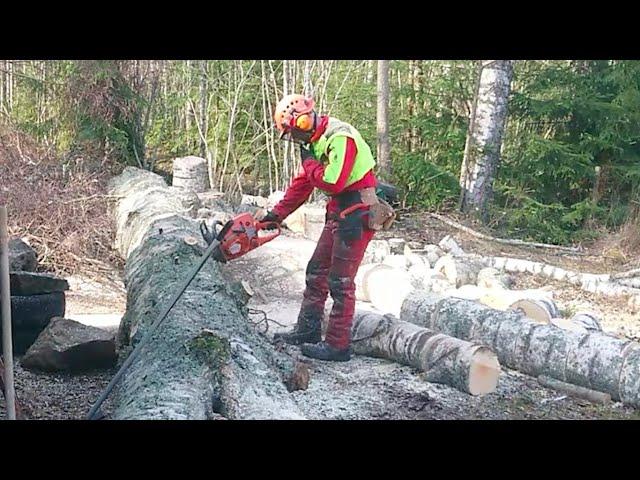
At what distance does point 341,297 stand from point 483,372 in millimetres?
780

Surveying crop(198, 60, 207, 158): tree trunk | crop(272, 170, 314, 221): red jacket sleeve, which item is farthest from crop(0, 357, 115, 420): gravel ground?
crop(198, 60, 207, 158): tree trunk

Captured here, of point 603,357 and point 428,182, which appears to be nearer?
point 603,357

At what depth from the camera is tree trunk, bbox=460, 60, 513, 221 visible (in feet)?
26.8

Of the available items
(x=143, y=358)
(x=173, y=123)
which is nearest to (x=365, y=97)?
(x=173, y=123)

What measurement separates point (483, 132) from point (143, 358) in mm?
6022

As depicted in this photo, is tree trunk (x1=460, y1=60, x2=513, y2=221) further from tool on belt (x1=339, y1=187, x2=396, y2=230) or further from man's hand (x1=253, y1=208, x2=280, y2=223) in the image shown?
man's hand (x1=253, y1=208, x2=280, y2=223)

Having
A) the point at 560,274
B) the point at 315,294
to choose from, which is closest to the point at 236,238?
the point at 315,294

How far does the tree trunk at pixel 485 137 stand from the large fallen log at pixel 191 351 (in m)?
4.34

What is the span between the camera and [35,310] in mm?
4188

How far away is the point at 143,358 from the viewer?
304 cm

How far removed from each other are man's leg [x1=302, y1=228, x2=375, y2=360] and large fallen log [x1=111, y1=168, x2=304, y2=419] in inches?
18.0

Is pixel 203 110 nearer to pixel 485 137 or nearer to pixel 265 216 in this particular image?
pixel 485 137

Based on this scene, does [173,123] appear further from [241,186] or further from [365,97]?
[365,97]
